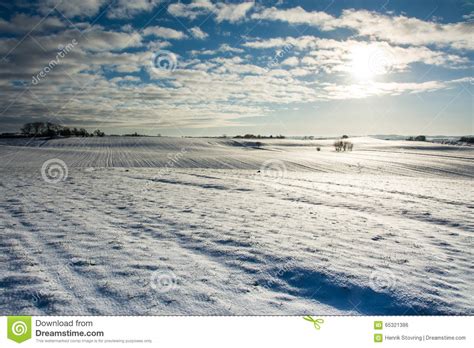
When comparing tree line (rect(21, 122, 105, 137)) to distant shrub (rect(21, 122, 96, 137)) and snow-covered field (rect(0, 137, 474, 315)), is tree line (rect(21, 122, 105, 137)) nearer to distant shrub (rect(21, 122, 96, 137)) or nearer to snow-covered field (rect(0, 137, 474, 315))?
distant shrub (rect(21, 122, 96, 137))

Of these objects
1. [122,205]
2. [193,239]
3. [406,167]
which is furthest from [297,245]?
[406,167]

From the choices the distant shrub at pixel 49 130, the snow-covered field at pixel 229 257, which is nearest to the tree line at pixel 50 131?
the distant shrub at pixel 49 130

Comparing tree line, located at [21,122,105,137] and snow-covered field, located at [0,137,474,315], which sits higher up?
tree line, located at [21,122,105,137]

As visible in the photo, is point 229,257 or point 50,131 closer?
point 229,257

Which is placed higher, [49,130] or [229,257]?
[49,130]

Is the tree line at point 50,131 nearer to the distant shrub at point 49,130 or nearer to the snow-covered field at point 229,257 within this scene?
the distant shrub at point 49,130

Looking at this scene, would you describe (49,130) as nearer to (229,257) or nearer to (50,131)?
(50,131)

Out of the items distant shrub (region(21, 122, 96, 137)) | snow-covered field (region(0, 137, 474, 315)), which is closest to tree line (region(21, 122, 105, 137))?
distant shrub (region(21, 122, 96, 137))

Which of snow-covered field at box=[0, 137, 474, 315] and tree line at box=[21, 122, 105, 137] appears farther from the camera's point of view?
tree line at box=[21, 122, 105, 137]

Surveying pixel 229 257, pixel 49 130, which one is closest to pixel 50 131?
pixel 49 130

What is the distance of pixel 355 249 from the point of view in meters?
7.13
